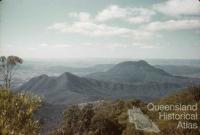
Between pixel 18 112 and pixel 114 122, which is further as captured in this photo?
pixel 114 122

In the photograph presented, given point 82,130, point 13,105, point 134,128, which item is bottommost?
point 82,130

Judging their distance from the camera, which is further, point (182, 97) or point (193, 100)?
point (182, 97)

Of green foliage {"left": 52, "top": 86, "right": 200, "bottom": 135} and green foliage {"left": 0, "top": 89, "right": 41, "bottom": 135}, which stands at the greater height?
green foliage {"left": 0, "top": 89, "right": 41, "bottom": 135}

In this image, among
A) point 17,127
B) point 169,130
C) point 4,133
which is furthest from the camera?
point 169,130

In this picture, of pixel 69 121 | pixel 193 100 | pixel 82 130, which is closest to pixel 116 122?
pixel 82 130

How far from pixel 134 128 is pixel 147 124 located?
2646mm

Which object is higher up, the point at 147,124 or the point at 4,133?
the point at 4,133

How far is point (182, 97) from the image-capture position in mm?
57281

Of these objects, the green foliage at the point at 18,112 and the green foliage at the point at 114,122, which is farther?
the green foliage at the point at 114,122

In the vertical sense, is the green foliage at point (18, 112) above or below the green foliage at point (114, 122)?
above

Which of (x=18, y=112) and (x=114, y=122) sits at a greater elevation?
(x=18, y=112)

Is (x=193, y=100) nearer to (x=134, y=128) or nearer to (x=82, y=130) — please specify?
(x=134, y=128)

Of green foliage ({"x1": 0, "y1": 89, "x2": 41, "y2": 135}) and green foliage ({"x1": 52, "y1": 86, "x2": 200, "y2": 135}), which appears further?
green foliage ({"x1": 52, "y1": 86, "x2": 200, "y2": 135})

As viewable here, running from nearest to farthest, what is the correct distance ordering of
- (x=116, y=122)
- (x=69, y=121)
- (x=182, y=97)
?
(x=182, y=97) → (x=116, y=122) → (x=69, y=121)
